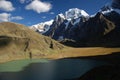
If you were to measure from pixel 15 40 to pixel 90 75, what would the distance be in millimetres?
122001

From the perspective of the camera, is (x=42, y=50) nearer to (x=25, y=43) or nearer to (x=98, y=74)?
(x=25, y=43)

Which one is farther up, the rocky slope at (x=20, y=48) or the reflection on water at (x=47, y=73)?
the rocky slope at (x=20, y=48)

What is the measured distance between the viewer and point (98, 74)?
49.8 meters

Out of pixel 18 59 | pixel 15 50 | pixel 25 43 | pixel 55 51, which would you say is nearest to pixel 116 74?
pixel 18 59

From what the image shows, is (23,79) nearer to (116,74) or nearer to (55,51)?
(116,74)

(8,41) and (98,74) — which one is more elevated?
(8,41)

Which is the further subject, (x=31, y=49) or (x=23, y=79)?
(x=31, y=49)

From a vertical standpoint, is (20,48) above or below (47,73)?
above

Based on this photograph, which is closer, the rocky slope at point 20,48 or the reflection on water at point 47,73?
the reflection on water at point 47,73

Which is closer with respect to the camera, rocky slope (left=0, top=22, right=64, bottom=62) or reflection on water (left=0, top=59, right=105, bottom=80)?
reflection on water (left=0, top=59, right=105, bottom=80)

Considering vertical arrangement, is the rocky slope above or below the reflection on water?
above

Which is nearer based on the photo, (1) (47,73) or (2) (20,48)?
(1) (47,73)

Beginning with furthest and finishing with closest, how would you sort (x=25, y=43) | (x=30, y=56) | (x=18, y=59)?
(x=25, y=43) → (x=30, y=56) → (x=18, y=59)

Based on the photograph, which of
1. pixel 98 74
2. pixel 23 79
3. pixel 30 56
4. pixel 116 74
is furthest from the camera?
pixel 30 56
